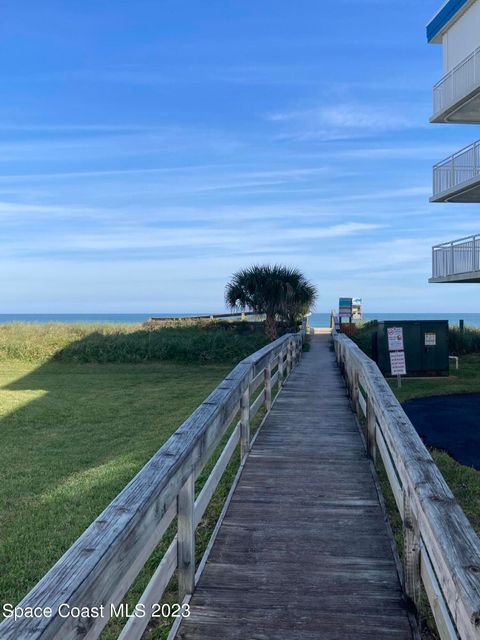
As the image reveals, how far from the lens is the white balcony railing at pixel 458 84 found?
17.5 m

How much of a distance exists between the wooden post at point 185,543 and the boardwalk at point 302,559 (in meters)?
0.09

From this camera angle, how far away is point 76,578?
1.72 m

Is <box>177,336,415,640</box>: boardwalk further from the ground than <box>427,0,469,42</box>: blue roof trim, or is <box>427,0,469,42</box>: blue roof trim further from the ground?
<box>427,0,469,42</box>: blue roof trim

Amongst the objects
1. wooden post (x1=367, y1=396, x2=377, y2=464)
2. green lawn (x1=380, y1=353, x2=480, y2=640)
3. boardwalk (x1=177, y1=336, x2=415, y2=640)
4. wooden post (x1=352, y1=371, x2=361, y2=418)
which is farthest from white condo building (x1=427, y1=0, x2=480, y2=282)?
boardwalk (x1=177, y1=336, x2=415, y2=640)

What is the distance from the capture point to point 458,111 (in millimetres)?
19203

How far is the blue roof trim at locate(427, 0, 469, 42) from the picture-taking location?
1986 centimetres

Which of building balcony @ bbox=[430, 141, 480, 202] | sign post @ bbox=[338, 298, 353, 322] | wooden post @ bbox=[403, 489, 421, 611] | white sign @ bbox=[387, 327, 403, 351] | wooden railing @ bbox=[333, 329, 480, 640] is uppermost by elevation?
building balcony @ bbox=[430, 141, 480, 202]

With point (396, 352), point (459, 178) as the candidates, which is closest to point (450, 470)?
point (396, 352)

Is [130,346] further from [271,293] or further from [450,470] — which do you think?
[450,470]

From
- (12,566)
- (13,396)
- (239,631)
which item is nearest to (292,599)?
(239,631)

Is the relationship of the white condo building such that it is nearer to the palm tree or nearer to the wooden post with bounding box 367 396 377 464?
the palm tree

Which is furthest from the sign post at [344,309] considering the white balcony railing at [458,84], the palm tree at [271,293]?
the white balcony railing at [458,84]

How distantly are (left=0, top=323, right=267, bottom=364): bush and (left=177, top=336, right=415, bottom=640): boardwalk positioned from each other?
16.4m

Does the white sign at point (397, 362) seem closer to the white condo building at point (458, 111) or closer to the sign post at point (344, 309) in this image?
the white condo building at point (458, 111)
